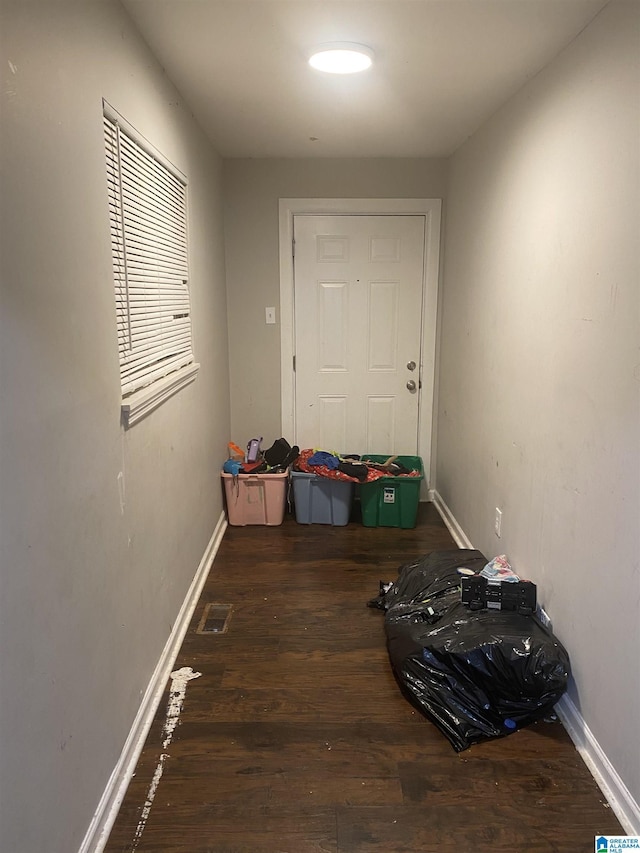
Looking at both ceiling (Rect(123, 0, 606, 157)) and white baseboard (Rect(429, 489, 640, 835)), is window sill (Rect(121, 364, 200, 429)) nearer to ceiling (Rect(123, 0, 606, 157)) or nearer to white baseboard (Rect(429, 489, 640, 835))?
ceiling (Rect(123, 0, 606, 157))

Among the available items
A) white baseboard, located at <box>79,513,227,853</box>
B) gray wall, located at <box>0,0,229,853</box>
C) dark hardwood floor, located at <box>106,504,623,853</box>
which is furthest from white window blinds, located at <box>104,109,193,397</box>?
dark hardwood floor, located at <box>106,504,623,853</box>

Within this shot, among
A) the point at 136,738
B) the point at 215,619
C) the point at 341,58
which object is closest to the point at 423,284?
the point at 341,58

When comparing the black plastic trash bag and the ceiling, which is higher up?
the ceiling

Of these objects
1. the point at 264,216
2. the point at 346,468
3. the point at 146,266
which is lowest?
the point at 346,468

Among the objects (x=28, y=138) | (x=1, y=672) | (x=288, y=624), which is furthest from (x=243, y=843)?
(x=28, y=138)

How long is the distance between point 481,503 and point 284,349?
171 cm

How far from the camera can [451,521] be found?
12.2ft

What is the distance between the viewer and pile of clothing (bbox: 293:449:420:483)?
360 centimetres

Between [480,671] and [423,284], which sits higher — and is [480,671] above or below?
below

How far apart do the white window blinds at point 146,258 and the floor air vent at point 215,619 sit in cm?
113

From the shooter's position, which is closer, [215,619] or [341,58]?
[341,58]

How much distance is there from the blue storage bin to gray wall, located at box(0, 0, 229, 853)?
1.62 m

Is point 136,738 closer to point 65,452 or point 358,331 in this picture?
point 65,452

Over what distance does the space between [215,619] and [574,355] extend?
1.86 meters
